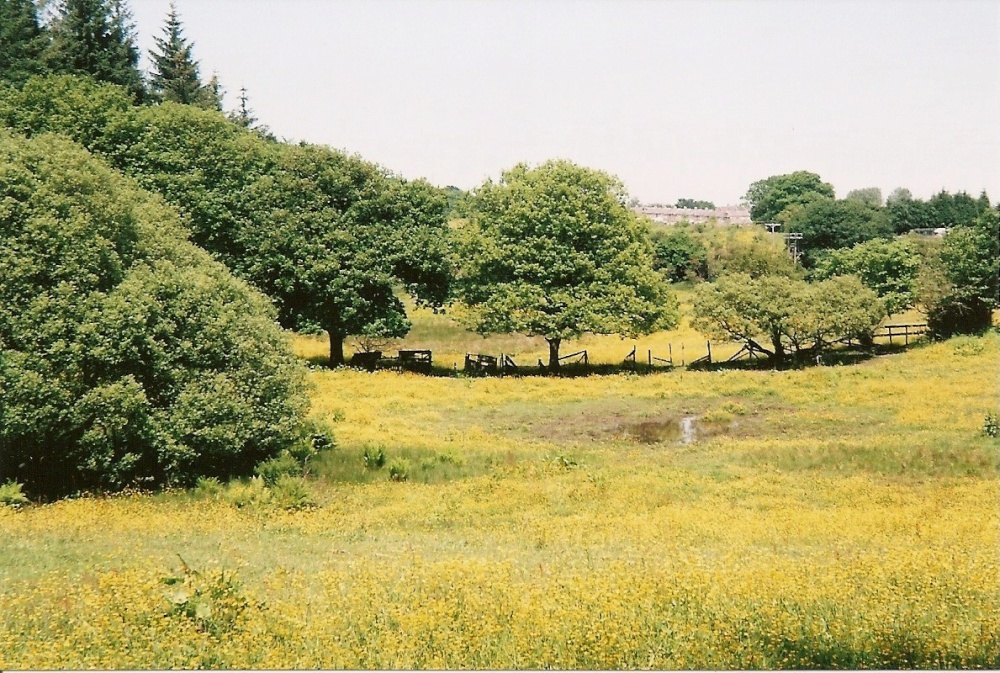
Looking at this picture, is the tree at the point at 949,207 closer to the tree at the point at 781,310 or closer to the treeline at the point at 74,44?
the tree at the point at 781,310

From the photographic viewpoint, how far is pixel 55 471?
22625 mm

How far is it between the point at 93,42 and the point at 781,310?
54689mm

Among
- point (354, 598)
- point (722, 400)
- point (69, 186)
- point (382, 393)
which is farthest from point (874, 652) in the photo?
point (382, 393)

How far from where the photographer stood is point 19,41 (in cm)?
5969

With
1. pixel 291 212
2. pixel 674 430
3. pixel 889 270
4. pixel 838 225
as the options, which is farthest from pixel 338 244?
pixel 838 225

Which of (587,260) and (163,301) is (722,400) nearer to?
(587,260)

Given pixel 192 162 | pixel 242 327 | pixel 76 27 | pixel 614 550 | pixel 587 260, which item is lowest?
pixel 614 550

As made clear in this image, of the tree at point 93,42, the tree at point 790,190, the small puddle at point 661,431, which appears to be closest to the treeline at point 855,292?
the small puddle at point 661,431

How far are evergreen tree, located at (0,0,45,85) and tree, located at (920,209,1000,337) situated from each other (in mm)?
64182

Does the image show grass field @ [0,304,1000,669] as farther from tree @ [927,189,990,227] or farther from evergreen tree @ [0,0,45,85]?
tree @ [927,189,990,227]

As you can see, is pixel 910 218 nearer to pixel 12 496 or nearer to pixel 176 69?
pixel 176 69

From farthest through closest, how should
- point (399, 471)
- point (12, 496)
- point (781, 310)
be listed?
point (781, 310) < point (399, 471) < point (12, 496)

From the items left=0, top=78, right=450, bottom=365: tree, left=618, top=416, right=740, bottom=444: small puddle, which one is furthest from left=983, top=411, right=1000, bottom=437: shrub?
left=0, top=78, right=450, bottom=365: tree

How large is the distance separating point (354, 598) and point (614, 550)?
234 inches
